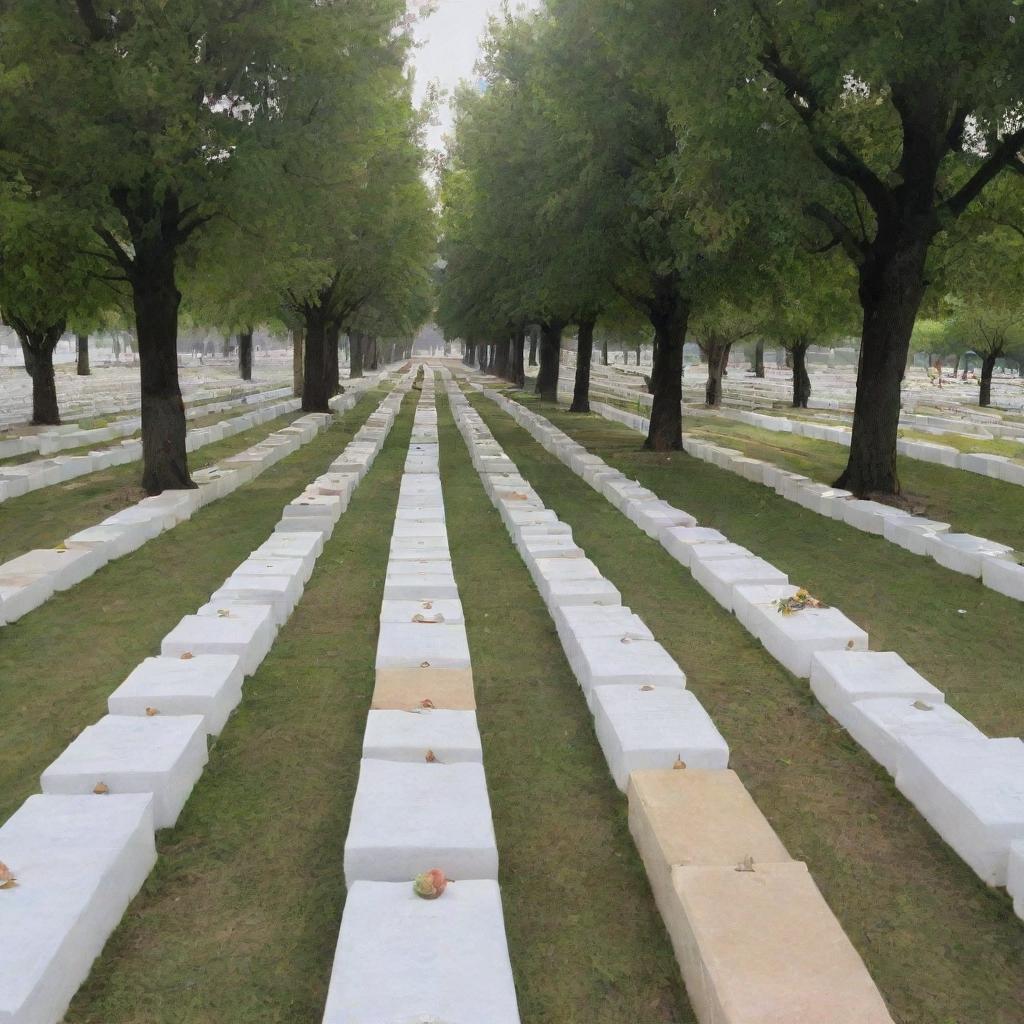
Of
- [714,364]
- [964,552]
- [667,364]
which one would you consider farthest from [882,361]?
[714,364]

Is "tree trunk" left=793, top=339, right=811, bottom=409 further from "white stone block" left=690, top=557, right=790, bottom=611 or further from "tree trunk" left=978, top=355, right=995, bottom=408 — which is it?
"white stone block" left=690, top=557, right=790, bottom=611

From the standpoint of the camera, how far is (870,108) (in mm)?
12562

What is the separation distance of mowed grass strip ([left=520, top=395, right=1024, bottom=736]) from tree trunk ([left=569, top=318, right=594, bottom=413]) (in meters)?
13.7

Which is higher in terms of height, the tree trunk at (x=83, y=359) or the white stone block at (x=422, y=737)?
the tree trunk at (x=83, y=359)

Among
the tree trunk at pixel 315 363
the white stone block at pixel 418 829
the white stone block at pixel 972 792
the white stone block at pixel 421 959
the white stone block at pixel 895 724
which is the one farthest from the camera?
the tree trunk at pixel 315 363

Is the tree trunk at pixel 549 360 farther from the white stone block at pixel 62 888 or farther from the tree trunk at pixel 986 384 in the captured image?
the white stone block at pixel 62 888

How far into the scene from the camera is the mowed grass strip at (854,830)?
3143 mm

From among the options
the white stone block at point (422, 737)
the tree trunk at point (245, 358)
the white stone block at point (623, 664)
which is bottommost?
the white stone block at point (422, 737)

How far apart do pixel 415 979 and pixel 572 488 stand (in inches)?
426

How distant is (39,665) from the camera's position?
6082mm

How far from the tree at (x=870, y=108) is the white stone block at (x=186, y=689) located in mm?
7702

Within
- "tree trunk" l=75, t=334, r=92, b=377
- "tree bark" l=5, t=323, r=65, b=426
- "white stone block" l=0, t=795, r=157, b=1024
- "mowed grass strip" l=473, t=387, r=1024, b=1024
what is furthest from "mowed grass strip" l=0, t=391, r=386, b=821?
"tree trunk" l=75, t=334, r=92, b=377

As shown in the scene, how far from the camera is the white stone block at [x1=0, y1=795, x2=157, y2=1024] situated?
2.77 metres

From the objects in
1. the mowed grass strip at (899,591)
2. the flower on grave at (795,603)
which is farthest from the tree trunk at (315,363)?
the flower on grave at (795,603)
